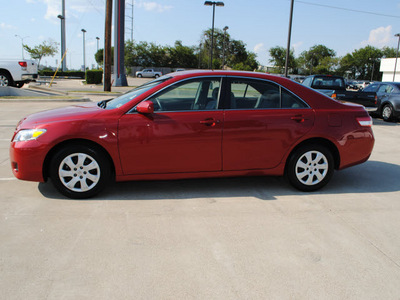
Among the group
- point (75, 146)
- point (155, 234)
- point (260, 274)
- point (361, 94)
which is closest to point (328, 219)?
point (260, 274)

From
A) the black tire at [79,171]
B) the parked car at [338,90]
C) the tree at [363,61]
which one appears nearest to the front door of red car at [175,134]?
the black tire at [79,171]

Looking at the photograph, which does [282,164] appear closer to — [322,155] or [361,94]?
[322,155]

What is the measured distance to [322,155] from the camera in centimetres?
502

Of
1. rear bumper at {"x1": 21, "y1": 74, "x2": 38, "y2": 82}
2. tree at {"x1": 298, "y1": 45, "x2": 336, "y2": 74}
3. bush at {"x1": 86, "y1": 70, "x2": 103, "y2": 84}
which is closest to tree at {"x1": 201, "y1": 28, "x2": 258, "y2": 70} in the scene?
tree at {"x1": 298, "y1": 45, "x2": 336, "y2": 74}

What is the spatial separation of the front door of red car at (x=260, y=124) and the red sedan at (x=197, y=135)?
0.01m

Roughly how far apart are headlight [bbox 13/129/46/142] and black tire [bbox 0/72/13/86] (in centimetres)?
1542

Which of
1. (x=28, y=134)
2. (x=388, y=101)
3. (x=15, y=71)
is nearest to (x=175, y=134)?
(x=28, y=134)

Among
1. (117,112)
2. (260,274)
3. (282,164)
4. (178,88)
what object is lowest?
(260,274)

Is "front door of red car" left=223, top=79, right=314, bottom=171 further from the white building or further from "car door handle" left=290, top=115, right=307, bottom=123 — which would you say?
the white building

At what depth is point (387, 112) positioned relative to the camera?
13805 millimetres

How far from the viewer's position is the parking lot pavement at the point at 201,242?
2.84 metres

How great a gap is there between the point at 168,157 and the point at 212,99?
3.18 feet

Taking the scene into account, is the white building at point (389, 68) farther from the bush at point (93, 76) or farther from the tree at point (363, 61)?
the bush at point (93, 76)

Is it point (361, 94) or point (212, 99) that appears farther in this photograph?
point (361, 94)
